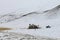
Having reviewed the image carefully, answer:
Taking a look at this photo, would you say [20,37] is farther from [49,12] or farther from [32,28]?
[49,12]

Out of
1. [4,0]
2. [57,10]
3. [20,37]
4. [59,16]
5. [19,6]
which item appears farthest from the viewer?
[4,0]

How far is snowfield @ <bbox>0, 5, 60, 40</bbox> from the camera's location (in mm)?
9668

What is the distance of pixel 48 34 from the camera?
934 centimetres

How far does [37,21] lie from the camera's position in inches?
483

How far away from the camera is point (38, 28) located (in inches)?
415

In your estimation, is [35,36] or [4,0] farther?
[4,0]

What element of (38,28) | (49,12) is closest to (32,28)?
(38,28)

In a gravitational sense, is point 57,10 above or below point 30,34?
above

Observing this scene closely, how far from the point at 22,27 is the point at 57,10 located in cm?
317

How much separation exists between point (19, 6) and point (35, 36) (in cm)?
658

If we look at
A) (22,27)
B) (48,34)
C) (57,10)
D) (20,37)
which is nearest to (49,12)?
(57,10)

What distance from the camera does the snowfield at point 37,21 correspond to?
9668 millimetres

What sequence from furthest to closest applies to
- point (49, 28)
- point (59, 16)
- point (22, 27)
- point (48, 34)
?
1. point (59, 16)
2. point (22, 27)
3. point (49, 28)
4. point (48, 34)

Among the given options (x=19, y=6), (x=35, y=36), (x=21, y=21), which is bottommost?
(x=35, y=36)
